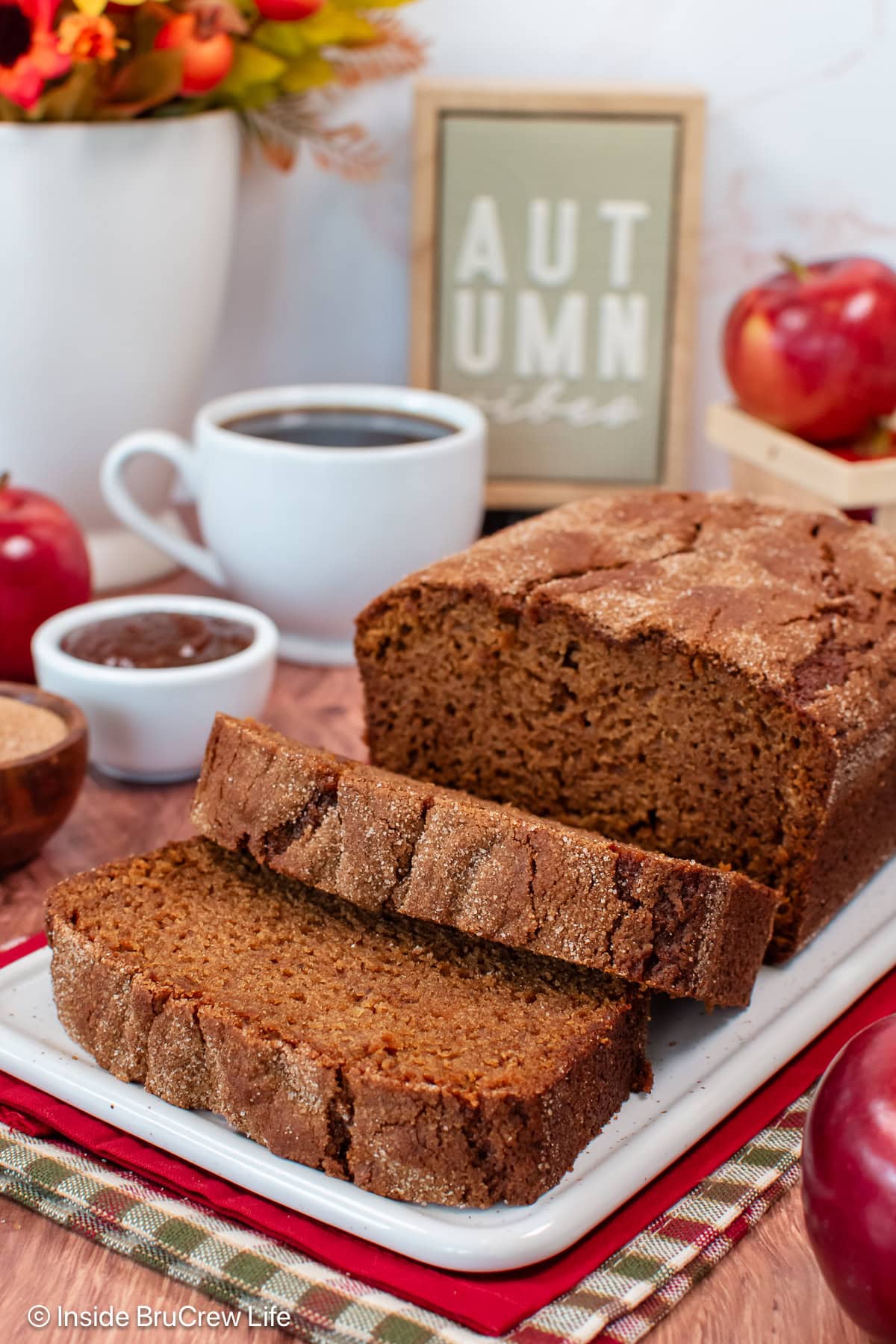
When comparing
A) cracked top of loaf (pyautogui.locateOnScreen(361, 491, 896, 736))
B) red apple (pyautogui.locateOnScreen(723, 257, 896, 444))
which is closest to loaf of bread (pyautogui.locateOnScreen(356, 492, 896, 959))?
cracked top of loaf (pyautogui.locateOnScreen(361, 491, 896, 736))

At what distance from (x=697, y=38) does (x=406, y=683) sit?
1.69 meters

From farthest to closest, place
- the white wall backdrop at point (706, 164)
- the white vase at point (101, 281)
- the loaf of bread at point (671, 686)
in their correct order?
the white wall backdrop at point (706, 164) < the white vase at point (101, 281) < the loaf of bread at point (671, 686)

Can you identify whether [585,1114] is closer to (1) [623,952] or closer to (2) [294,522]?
(1) [623,952]

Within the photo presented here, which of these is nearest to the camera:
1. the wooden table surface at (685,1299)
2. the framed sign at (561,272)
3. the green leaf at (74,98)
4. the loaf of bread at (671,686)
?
the wooden table surface at (685,1299)

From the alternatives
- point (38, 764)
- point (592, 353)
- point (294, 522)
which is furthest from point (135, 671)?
point (592, 353)

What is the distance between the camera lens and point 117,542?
289cm

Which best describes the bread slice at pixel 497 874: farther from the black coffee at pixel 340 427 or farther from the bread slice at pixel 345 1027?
the black coffee at pixel 340 427

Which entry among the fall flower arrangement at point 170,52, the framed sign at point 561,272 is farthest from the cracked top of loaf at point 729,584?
the fall flower arrangement at point 170,52

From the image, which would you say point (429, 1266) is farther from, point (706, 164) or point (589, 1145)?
point (706, 164)

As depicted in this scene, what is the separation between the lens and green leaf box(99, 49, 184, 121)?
239cm

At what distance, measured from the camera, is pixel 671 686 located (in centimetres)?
178

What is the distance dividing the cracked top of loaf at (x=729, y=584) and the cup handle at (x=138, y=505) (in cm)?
78

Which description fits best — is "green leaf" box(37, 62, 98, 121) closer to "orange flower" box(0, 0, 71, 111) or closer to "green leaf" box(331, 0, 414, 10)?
"orange flower" box(0, 0, 71, 111)

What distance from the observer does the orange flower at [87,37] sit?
2.23m
